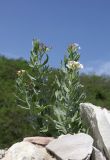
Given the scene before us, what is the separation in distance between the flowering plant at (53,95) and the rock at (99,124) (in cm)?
51

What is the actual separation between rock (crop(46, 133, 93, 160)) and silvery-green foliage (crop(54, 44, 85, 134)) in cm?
94

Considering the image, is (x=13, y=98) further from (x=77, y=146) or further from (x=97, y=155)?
(x=97, y=155)

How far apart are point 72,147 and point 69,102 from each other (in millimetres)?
1409

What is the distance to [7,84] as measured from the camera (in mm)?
18188

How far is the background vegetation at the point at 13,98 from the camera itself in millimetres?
14727

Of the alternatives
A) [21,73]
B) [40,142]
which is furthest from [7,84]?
[40,142]

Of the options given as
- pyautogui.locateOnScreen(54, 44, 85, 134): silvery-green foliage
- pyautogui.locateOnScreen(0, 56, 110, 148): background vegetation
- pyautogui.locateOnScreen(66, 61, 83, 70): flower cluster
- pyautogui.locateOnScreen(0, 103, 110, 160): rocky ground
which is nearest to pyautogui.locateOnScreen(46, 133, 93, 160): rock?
pyautogui.locateOnScreen(0, 103, 110, 160): rocky ground

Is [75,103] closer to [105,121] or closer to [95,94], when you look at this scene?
[105,121]

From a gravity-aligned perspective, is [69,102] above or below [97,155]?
above

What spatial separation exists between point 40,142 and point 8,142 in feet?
18.2

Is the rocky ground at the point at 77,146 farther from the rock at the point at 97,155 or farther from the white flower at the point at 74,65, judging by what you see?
the white flower at the point at 74,65

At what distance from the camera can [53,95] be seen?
10.4 m

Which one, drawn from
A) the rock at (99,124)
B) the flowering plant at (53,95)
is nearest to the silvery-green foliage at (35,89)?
the flowering plant at (53,95)

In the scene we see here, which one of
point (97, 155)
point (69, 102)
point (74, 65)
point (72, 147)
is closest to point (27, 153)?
point (72, 147)
